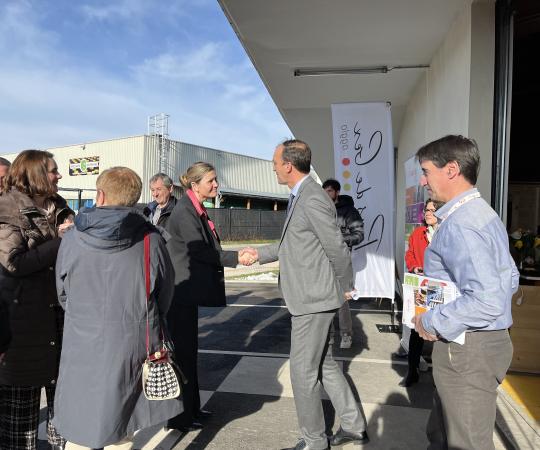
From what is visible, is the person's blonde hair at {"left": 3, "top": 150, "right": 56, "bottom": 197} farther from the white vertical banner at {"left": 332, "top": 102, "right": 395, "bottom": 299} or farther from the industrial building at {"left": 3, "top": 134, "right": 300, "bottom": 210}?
the industrial building at {"left": 3, "top": 134, "right": 300, "bottom": 210}

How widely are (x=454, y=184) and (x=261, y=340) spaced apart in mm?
4144

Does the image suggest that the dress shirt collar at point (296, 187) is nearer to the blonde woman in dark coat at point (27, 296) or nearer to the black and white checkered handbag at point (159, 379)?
the black and white checkered handbag at point (159, 379)

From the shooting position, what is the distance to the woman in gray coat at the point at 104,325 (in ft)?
6.16

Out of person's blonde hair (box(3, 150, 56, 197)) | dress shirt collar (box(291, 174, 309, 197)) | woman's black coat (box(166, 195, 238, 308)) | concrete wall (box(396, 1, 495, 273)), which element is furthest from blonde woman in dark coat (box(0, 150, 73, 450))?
concrete wall (box(396, 1, 495, 273))

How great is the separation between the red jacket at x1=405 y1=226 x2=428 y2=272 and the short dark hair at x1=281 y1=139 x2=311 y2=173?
5.94 feet

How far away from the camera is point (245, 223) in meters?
29.5

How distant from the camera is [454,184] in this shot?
184cm

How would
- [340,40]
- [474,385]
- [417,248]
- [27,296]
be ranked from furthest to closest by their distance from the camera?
[340,40] < [417,248] < [27,296] < [474,385]

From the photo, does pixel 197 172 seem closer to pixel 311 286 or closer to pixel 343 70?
pixel 311 286

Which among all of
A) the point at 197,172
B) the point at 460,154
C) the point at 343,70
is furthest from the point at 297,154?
the point at 343,70

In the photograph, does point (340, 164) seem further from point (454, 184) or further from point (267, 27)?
→ point (454, 184)

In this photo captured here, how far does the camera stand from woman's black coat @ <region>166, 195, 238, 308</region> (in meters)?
3.03

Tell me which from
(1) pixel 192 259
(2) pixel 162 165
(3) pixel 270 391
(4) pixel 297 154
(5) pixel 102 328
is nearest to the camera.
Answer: (5) pixel 102 328

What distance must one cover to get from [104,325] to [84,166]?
34.1 m
